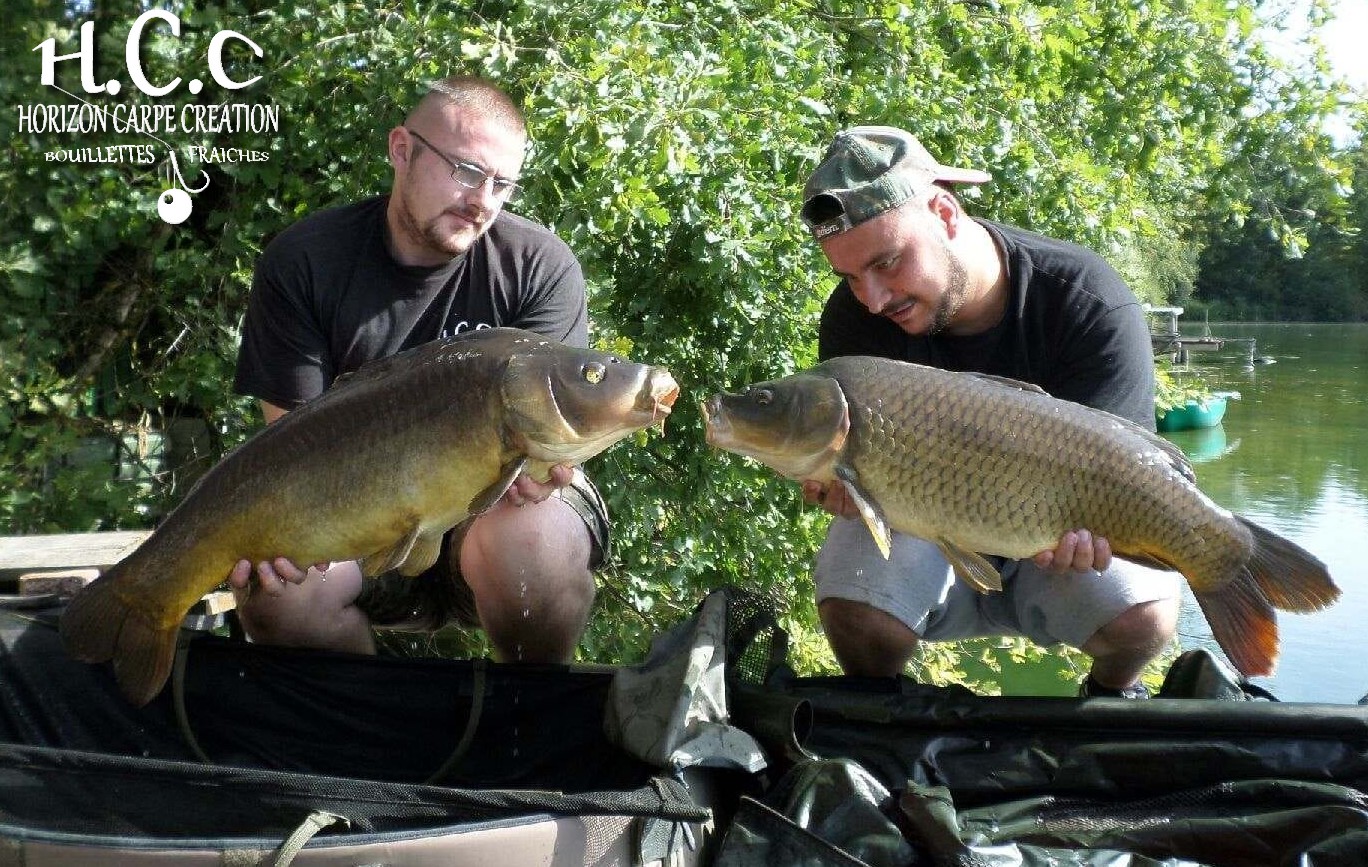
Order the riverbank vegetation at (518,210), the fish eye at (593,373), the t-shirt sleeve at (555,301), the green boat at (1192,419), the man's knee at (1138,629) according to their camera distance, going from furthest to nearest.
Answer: the green boat at (1192,419)
the riverbank vegetation at (518,210)
the t-shirt sleeve at (555,301)
the man's knee at (1138,629)
the fish eye at (593,373)

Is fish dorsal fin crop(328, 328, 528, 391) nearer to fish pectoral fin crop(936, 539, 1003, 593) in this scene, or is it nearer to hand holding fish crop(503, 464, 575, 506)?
hand holding fish crop(503, 464, 575, 506)

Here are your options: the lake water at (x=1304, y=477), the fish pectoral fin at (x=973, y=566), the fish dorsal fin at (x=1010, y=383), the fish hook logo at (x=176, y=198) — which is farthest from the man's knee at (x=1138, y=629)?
the fish hook logo at (x=176, y=198)

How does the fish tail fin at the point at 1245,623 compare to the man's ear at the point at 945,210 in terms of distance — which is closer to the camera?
the fish tail fin at the point at 1245,623

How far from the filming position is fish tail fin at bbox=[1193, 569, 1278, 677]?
182 centimetres

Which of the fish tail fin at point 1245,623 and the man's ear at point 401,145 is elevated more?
the man's ear at point 401,145

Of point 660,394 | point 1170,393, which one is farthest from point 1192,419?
point 660,394

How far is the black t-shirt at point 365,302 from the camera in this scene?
2.18m

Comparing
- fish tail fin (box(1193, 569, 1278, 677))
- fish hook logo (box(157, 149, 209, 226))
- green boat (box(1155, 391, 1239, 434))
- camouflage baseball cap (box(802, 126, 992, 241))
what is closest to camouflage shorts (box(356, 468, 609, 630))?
camouflage baseball cap (box(802, 126, 992, 241))

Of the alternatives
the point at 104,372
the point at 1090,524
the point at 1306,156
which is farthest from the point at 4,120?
the point at 1306,156

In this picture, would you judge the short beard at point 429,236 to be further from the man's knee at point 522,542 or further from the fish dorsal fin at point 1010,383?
the fish dorsal fin at point 1010,383

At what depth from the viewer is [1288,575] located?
1809mm

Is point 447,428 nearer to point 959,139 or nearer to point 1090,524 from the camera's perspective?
point 1090,524

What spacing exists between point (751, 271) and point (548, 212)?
0.47 metres

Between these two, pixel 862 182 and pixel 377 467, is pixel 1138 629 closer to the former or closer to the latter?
pixel 862 182
